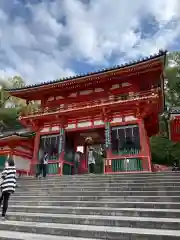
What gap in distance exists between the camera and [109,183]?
8.99 meters

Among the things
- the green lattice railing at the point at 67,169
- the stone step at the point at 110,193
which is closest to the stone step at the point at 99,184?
the stone step at the point at 110,193

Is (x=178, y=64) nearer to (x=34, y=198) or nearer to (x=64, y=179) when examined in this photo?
(x=64, y=179)

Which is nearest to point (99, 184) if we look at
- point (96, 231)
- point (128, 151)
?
point (96, 231)

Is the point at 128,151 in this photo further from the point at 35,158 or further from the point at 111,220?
the point at 111,220

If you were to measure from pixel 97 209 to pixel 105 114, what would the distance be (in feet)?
27.3

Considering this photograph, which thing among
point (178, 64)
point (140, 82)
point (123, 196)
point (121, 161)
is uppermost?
point (178, 64)

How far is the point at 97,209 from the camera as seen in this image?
20.9ft

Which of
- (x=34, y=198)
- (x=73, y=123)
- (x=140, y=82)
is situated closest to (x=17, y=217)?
(x=34, y=198)

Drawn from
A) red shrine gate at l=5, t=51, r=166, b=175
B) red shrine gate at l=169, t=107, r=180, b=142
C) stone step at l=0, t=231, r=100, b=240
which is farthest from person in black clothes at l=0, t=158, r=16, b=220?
red shrine gate at l=169, t=107, r=180, b=142

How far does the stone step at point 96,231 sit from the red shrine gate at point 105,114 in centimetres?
771

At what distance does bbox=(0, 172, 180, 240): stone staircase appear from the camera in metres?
4.93

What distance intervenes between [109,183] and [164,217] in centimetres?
356

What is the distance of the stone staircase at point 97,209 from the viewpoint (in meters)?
4.93

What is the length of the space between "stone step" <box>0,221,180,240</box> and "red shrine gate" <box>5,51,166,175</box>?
771 cm
